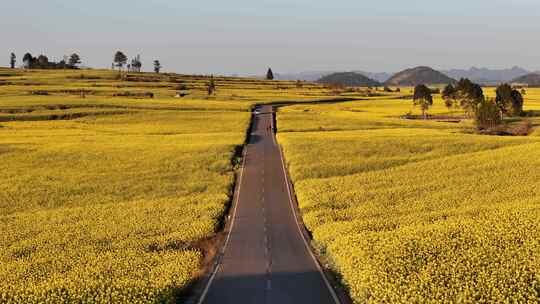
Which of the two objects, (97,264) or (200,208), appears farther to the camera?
(200,208)

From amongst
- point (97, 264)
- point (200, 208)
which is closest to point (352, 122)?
point (200, 208)

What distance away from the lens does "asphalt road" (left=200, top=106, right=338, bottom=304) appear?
79.6ft

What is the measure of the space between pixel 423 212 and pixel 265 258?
1391cm

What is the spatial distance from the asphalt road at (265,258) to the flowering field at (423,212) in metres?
1.31

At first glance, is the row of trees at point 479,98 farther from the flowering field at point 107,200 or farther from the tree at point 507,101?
the flowering field at point 107,200

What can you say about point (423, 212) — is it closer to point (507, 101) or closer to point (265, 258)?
point (265, 258)

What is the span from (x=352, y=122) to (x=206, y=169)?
46.7 metres

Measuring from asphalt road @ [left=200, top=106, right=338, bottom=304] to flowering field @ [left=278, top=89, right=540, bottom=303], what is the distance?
4.31 feet

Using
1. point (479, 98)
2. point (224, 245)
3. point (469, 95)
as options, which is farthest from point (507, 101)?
point (224, 245)

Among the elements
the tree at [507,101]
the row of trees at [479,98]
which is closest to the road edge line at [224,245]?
the row of trees at [479,98]

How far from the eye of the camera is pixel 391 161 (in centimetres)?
5700

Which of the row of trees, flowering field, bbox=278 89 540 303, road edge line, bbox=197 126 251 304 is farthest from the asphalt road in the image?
the row of trees

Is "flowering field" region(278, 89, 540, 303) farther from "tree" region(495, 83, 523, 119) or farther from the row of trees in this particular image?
"tree" region(495, 83, 523, 119)

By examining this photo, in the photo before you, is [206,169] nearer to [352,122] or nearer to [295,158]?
[295,158]
